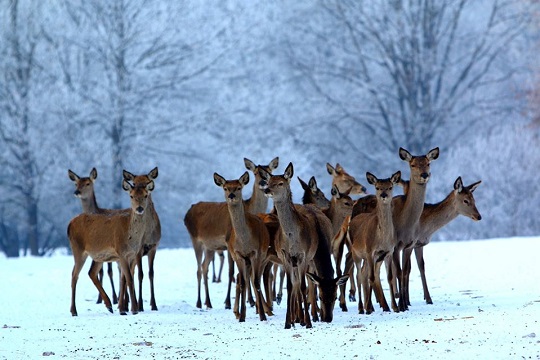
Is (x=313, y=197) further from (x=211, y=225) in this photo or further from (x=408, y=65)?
(x=408, y=65)

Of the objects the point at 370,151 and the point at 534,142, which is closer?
the point at 534,142

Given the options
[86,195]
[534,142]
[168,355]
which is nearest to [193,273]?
[86,195]

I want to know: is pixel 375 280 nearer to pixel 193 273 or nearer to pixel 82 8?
pixel 193 273

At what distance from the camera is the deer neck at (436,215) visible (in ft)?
55.3

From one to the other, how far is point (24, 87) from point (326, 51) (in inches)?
482

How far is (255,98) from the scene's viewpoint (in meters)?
40.8

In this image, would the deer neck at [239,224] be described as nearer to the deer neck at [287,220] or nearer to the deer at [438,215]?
the deer neck at [287,220]

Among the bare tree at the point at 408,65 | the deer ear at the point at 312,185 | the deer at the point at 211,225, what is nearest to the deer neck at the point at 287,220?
the deer at the point at 211,225

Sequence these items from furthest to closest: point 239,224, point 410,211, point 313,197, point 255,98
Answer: point 255,98 → point 313,197 → point 410,211 → point 239,224

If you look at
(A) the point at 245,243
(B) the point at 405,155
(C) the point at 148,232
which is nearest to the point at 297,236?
(A) the point at 245,243

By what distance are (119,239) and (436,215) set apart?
170 inches

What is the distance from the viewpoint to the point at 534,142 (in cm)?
3838

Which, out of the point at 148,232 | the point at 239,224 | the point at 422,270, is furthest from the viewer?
the point at 148,232

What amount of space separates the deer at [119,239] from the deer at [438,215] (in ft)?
12.3
